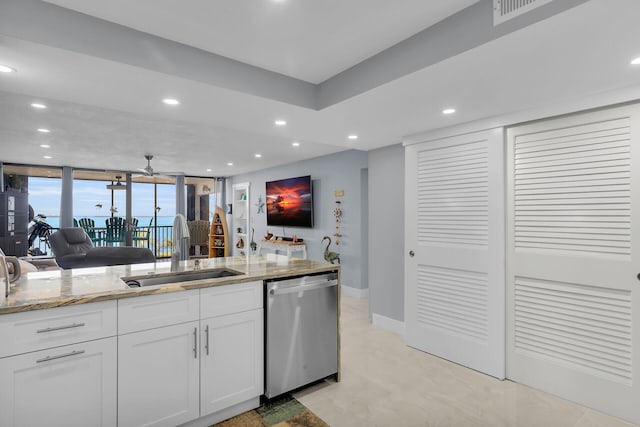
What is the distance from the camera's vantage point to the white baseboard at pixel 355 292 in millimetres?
5207

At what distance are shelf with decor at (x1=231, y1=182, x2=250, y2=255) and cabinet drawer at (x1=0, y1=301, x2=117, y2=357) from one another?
255 inches

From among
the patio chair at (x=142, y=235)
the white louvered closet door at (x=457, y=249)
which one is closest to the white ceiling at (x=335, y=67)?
the white louvered closet door at (x=457, y=249)

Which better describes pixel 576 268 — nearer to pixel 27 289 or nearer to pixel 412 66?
pixel 412 66

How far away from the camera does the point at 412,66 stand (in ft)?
6.37

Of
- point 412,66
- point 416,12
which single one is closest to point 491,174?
point 412,66

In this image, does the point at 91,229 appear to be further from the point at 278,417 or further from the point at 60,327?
the point at 278,417

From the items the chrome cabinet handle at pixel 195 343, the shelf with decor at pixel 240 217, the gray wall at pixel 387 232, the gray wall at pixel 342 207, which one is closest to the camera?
the chrome cabinet handle at pixel 195 343

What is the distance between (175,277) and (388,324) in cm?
248

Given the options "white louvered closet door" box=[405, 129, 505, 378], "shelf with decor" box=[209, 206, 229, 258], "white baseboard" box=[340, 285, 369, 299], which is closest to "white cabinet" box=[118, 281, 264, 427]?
"white louvered closet door" box=[405, 129, 505, 378]

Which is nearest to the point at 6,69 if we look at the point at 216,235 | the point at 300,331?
the point at 300,331

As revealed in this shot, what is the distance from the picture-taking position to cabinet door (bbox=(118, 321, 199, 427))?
1.75 m

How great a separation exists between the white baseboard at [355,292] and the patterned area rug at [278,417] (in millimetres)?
2877

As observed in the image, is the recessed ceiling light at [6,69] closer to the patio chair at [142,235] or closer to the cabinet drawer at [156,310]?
the cabinet drawer at [156,310]

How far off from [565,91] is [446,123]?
2.93ft
